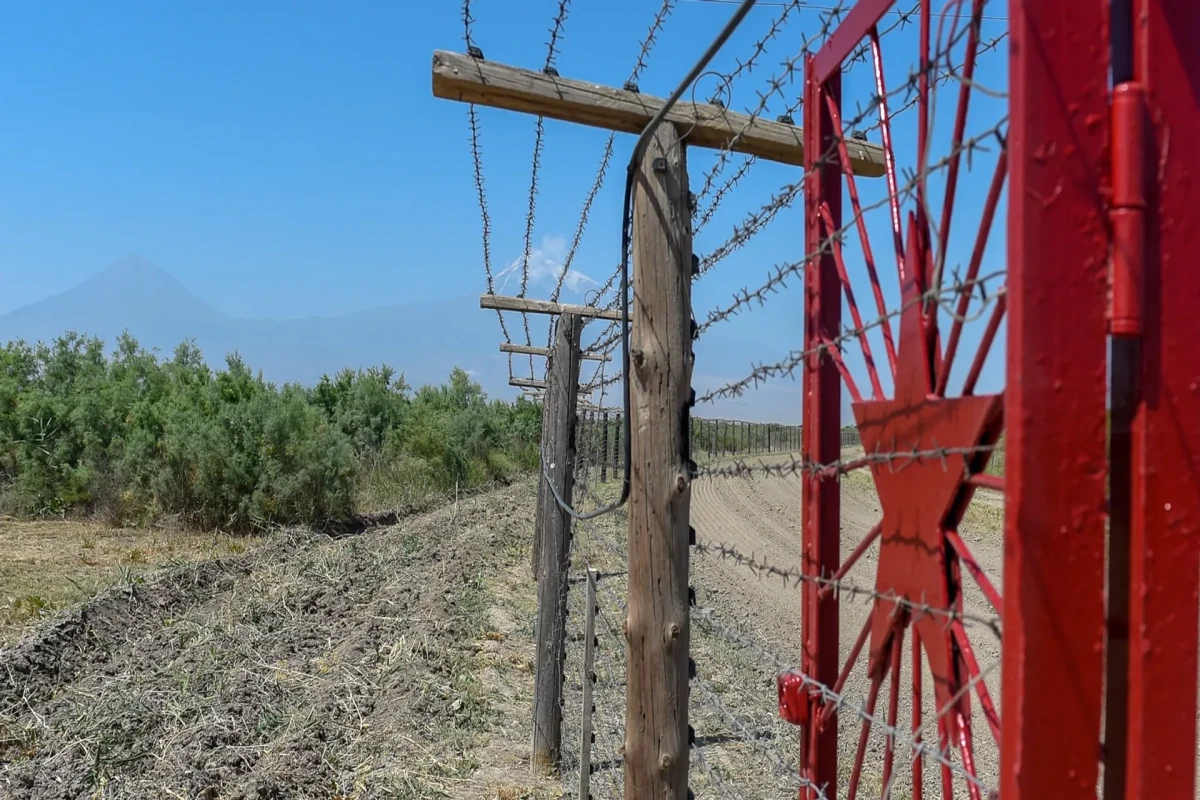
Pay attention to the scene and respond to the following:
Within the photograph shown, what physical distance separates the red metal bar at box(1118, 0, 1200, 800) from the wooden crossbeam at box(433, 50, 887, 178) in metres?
1.27

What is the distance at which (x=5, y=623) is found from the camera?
8.41m

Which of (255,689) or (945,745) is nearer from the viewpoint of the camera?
(945,745)

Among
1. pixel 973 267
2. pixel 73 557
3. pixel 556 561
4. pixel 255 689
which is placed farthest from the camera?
pixel 73 557

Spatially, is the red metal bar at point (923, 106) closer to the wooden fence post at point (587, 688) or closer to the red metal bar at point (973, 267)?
the red metal bar at point (973, 267)

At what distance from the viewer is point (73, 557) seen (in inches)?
512

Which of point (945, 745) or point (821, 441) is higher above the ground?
point (821, 441)

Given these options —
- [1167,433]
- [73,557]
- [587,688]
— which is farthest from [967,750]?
[73,557]

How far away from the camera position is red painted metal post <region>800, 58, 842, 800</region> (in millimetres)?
1918

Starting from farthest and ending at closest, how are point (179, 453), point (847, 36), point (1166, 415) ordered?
point (179, 453), point (847, 36), point (1166, 415)

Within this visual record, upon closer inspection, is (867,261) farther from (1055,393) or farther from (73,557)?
(73,557)

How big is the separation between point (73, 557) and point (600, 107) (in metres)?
13.5

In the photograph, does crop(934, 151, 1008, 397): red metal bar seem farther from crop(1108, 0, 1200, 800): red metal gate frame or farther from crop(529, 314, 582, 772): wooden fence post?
crop(529, 314, 582, 772): wooden fence post

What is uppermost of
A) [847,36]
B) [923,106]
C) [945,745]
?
[847,36]

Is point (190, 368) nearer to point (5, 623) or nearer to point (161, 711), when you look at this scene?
point (5, 623)
